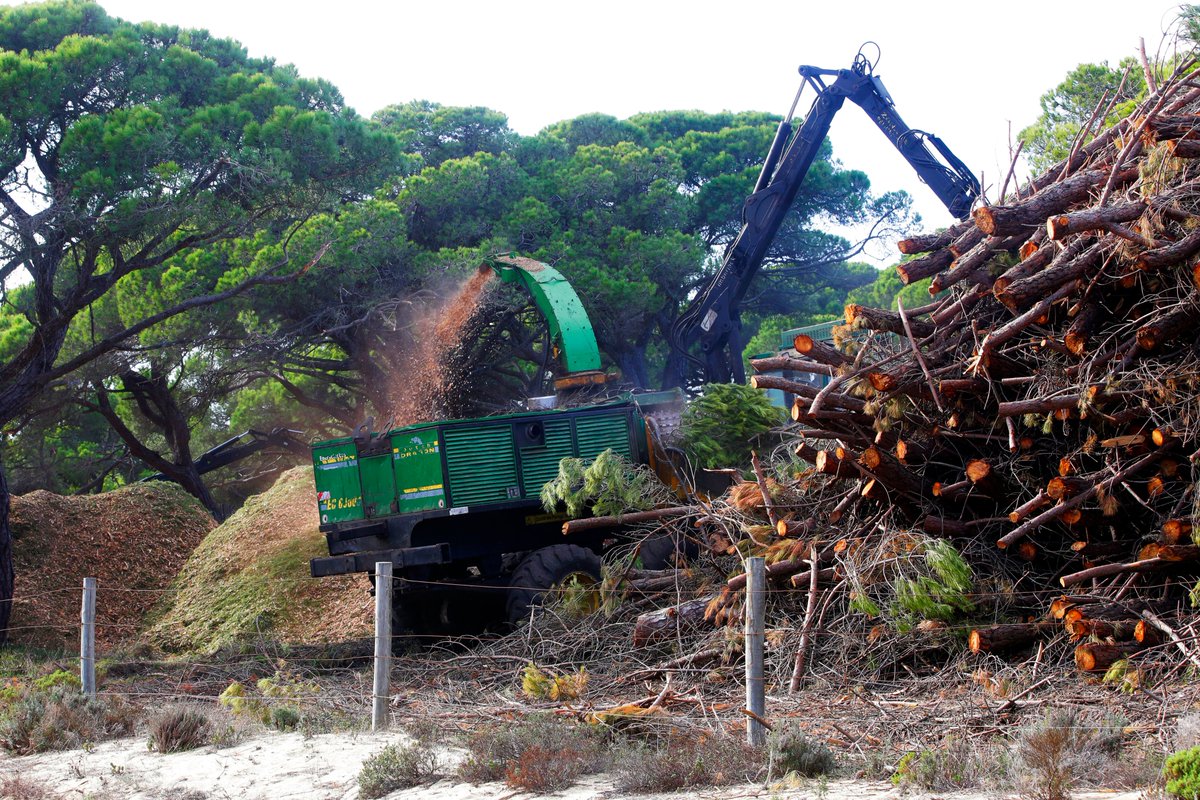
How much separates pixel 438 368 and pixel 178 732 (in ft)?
31.0

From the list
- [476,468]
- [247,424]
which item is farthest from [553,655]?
[247,424]

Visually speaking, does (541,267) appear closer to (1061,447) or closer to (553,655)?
(553,655)

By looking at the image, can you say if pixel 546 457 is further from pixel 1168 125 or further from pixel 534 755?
pixel 1168 125

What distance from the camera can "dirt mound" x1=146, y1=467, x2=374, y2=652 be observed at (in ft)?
47.9

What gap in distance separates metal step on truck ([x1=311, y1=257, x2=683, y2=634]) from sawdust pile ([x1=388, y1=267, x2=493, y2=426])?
308 centimetres

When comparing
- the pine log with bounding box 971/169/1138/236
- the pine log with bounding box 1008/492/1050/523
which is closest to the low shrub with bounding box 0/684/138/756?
the pine log with bounding box 1008/492/1050/523

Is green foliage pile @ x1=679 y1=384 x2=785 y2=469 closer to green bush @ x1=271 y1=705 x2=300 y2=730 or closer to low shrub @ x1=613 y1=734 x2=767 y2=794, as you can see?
green bush @ x1=271 y1=705 x2=300 y2=730

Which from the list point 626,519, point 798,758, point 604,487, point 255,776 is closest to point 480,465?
point 604,487

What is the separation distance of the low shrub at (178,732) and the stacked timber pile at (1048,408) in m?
3.79

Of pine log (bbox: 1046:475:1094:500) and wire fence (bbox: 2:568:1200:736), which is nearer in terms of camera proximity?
wire fence (bbox: 2:568:1200:736)

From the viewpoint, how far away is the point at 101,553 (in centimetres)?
1844

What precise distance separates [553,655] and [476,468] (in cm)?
257

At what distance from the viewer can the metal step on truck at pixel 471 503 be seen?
1173 cm

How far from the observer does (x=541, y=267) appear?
1444cm
